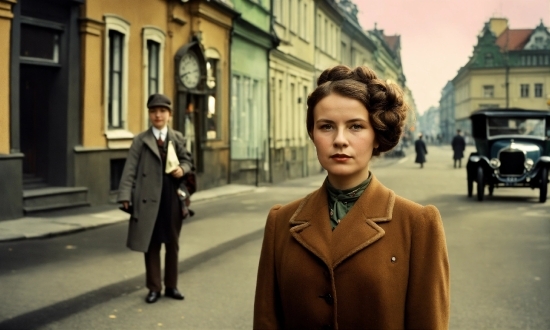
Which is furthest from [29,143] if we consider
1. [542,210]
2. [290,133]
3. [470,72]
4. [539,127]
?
[470,72]

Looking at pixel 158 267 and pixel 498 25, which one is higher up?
pixel 498 25

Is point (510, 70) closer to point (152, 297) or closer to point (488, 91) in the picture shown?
point (488, 91)

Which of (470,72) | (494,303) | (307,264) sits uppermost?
(470,72)

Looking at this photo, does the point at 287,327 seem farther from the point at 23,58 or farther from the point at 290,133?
the point at 290,133

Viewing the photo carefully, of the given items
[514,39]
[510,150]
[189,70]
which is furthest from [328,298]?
[514,39]

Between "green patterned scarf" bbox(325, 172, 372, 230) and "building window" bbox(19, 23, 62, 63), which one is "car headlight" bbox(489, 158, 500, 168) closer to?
"building window" bbox(19, 23, 62, 63)

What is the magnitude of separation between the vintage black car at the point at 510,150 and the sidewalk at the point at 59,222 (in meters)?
9.28

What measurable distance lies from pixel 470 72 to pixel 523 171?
89.1 metres

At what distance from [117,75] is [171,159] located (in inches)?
415

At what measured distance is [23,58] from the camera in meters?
14.1

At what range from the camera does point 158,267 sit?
7.17 metres

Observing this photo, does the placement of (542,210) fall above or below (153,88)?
below

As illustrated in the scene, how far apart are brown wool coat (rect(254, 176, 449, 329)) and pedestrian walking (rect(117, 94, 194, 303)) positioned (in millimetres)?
4870

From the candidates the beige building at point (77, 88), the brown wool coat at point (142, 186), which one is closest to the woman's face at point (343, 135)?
the brown wool coat at point (142, 186)
